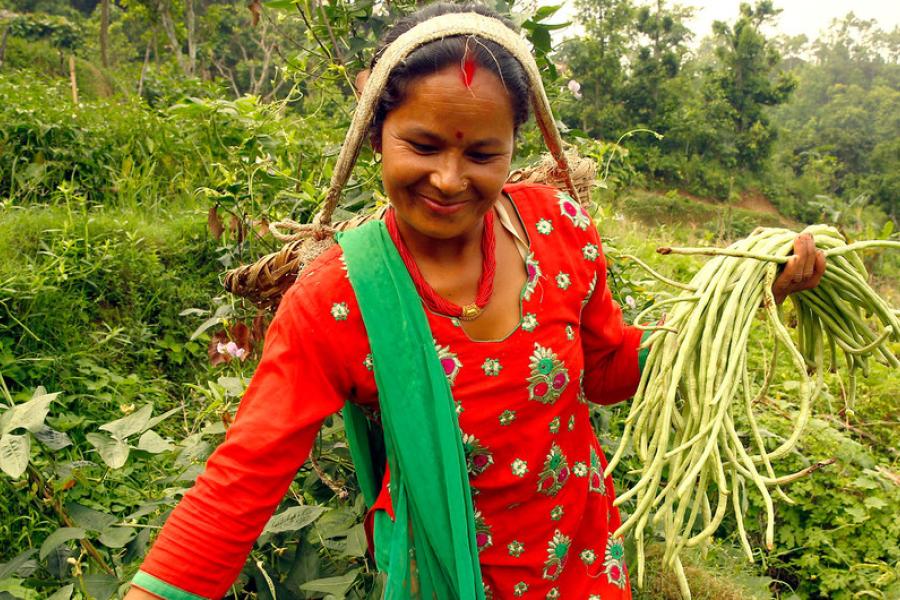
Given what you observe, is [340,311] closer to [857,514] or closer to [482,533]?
[482,533]

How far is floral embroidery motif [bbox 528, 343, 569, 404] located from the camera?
4.06 feet

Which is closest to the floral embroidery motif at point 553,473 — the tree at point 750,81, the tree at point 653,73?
the tree at point 653,73

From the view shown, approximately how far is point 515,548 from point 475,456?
22 cm

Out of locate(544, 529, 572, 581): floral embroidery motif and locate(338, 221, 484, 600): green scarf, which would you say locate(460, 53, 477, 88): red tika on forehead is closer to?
locate(338, 221, 484, 600): green scarf

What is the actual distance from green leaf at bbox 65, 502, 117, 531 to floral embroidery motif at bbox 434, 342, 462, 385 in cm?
78

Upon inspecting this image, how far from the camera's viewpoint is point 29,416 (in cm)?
127

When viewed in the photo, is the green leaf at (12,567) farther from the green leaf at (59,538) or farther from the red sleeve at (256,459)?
the red sleeve at (256,459)

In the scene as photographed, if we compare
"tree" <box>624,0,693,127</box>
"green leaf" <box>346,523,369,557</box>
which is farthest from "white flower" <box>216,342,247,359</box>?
"tree" <box>624,0,693,127</box>

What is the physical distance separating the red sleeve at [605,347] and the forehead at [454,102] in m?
0.38

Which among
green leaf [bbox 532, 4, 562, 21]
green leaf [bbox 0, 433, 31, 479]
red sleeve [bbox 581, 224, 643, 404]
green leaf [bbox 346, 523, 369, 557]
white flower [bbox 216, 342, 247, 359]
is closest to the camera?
green leaf [bbox 0, 433, 31, 479]

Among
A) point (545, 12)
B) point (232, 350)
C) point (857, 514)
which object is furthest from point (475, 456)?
point (857, 514)

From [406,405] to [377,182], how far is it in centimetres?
122

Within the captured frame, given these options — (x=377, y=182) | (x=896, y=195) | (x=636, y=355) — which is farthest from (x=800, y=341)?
(x=896, y=195)

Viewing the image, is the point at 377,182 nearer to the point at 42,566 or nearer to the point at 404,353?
the point at 404,353
